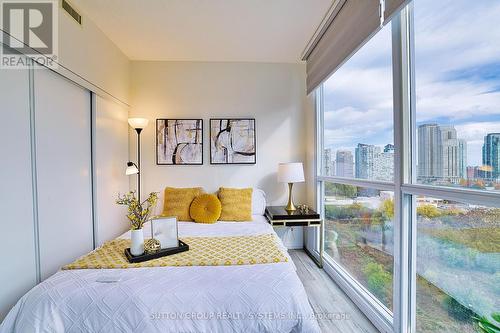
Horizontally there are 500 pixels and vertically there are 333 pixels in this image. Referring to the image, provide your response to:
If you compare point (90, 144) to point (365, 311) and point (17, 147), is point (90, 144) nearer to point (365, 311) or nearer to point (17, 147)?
point (17, 147)

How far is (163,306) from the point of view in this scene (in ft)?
4.19

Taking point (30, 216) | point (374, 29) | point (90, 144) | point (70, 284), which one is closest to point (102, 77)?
point (90, 144)

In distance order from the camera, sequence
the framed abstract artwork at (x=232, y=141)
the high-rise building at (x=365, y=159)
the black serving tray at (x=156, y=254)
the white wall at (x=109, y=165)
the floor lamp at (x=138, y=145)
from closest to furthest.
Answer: the black serving tray at (x=156, y=254), the high-rise building at (x=365, y=159), the white wall at (x=109, y=165), the floor lamp at (x=138, y=145), the framed abstract artwork at (x=232, y=141)

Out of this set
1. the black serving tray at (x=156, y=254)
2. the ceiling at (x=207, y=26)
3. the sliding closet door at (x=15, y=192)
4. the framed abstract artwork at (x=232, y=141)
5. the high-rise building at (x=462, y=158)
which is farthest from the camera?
the framed abstract artwork at (x=232, y=141)

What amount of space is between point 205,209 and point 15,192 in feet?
5.70

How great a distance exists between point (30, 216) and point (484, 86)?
292cm

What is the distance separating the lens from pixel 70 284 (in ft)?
4.47

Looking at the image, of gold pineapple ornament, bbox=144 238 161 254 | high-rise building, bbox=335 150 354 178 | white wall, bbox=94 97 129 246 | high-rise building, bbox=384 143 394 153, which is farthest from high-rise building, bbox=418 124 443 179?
white wall, bbox=94 97 129 246

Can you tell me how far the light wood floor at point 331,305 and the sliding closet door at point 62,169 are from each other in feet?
7.59

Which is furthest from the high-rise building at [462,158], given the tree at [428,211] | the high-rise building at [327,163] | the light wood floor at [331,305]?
the high-rise building at [327,163]

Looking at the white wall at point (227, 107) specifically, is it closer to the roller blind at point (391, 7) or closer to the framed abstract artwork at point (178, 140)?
the framed abstract artwork at point (178, 140)

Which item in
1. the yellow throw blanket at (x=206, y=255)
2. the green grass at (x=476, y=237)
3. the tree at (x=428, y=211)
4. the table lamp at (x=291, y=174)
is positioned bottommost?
the yellow throw blanket at (x=206, y=255)

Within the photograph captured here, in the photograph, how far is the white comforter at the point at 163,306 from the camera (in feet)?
4.09

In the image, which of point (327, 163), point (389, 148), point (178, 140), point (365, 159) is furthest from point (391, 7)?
point (178, 140)
